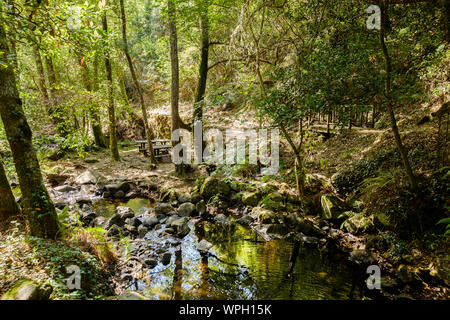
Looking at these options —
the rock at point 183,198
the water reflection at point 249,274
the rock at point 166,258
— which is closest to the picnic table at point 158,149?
the rock at point 183,198

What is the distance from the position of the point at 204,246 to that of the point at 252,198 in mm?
2697

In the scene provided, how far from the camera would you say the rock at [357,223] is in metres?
5.49

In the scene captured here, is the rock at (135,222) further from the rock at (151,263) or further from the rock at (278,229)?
the rock at (278,229)

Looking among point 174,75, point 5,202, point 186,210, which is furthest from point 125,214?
point 174,75

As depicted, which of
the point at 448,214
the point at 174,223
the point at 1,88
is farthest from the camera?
the point at 174,223

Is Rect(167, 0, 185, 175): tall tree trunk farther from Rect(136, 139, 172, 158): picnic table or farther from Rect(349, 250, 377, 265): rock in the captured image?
Rect(349, 250, 377, 265): rock

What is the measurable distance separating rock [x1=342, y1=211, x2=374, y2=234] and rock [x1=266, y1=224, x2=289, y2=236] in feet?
4.68

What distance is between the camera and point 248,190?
8484 mm

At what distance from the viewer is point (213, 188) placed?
28.0 feet

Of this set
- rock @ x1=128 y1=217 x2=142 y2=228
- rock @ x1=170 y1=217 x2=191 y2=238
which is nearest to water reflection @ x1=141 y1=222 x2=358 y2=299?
rock @ x1=170 y1=217 x2=191 y2=238

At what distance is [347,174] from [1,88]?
793 cm

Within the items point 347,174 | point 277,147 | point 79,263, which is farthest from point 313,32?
point 79,263

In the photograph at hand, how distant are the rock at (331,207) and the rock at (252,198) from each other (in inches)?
79.9
